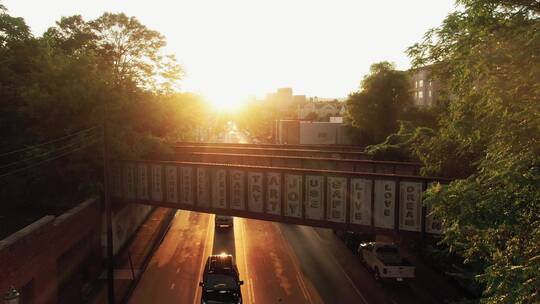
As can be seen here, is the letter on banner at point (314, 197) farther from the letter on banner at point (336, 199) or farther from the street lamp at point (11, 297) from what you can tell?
the street lamp at point (11, 297)

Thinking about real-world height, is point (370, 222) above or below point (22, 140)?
below

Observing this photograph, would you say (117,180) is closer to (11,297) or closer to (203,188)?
(203,188)

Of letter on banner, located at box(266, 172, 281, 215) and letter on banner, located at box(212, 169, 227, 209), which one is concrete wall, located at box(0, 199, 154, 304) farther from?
letter on banner, located at box(266, 172, 281, 215)

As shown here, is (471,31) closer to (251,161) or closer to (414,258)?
(251,161)

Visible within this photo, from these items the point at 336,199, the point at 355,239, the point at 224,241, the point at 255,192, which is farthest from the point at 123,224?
the point at 336,199

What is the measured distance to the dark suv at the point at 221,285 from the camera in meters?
20.1

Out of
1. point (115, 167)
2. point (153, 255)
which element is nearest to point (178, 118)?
point (115, 167)

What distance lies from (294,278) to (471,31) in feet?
62.4

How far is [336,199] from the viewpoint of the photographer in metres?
20.4

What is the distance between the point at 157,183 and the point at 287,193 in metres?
8.84

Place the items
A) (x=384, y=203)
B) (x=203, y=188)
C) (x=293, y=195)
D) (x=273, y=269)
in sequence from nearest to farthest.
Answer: (x=384, y=203)
(x=293, y=195)
(x=203, y=188)
(x=273, y=269)

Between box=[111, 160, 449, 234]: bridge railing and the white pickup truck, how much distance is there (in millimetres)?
6015

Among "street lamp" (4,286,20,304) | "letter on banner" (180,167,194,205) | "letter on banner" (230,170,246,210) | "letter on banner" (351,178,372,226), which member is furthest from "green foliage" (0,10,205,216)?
"street lamp" (4,286,20,304)

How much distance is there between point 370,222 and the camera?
64.3ft
